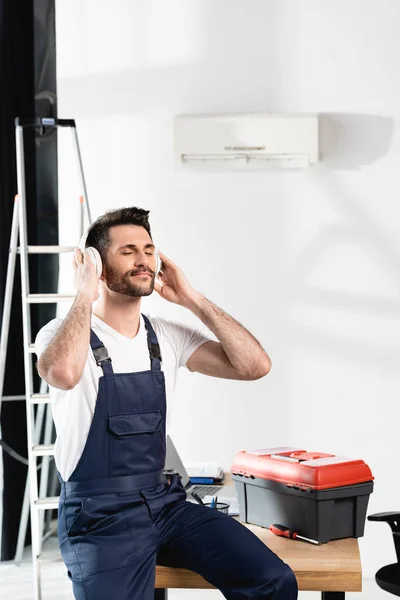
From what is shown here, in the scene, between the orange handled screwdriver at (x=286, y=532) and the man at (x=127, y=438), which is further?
the orange handled screwdriver at (x=286, y=532)

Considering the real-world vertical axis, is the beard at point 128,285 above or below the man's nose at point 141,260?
below

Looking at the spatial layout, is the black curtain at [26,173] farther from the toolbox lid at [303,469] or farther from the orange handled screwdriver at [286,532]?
the orange handled screwdriver at [286,532]

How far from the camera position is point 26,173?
4.62 metres

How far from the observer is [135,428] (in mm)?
2359

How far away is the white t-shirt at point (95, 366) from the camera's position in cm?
232

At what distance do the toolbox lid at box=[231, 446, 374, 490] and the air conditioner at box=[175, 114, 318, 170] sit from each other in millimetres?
1985

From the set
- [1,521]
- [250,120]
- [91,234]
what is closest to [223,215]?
[250,120]

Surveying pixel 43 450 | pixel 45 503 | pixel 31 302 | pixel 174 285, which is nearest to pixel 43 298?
pixel 31 302

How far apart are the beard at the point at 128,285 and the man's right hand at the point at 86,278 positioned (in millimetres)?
64

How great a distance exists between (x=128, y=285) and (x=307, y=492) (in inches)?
30.9

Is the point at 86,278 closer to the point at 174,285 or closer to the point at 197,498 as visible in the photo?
the point at 174,285

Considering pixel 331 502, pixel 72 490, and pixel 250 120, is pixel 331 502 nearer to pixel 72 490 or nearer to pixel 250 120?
pixel 72 490

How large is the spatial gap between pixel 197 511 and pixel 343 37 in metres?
2.69

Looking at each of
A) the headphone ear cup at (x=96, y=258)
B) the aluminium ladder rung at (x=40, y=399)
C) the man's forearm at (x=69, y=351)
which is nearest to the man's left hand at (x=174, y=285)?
the headphone ear cup at (x=96, y=258)
